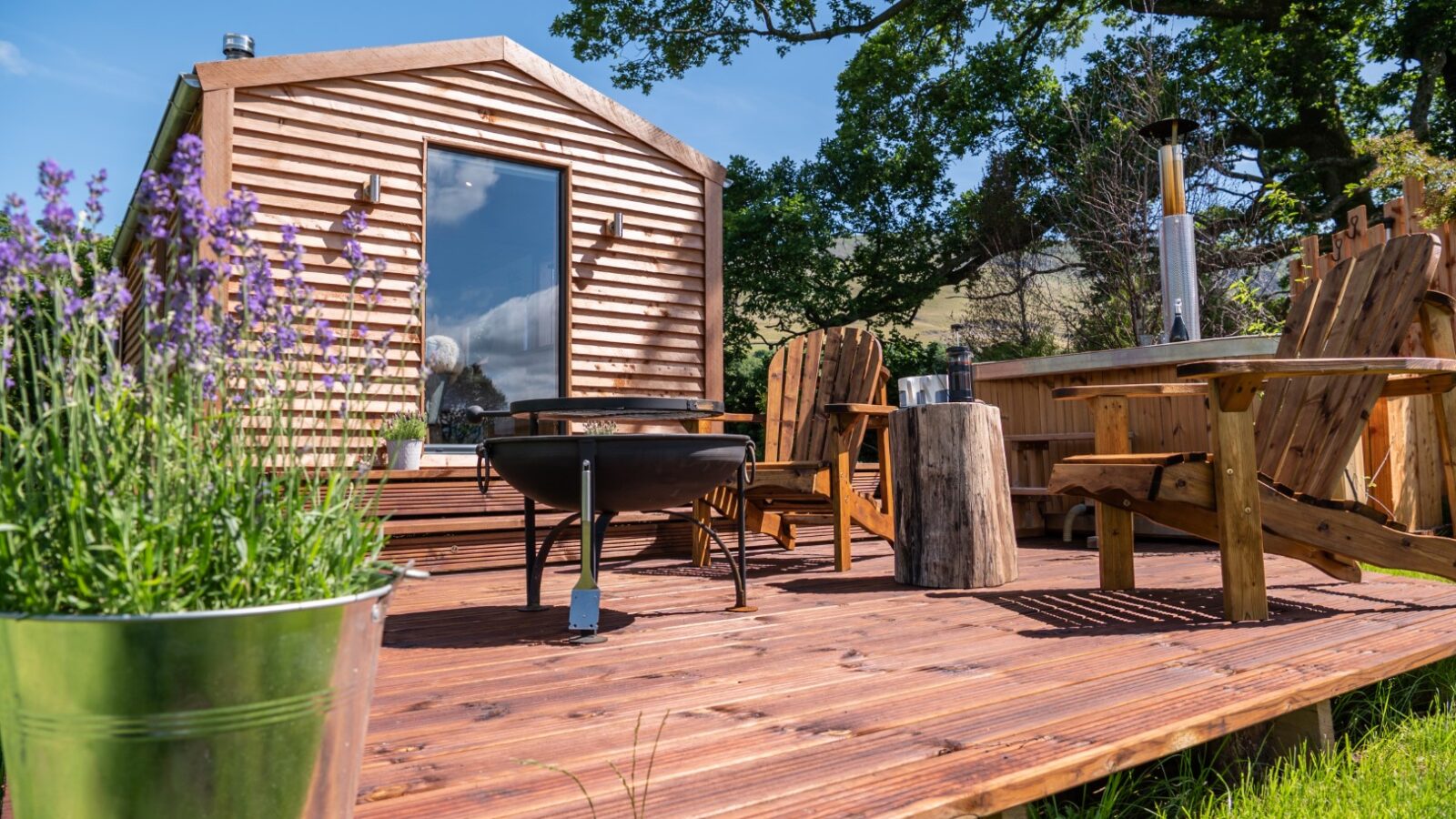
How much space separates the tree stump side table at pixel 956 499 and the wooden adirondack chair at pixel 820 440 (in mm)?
389

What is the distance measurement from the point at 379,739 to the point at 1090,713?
3.91 ft

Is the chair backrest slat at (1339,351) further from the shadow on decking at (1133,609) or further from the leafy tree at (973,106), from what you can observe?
the leafy tree at (973,106)

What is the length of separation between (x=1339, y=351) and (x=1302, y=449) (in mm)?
347

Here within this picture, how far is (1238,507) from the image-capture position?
2531 millimetres

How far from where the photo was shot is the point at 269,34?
5898 millimetres

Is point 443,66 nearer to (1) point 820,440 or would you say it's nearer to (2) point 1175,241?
(1) point 820,440

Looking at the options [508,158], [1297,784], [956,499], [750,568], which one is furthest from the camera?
[508,158]

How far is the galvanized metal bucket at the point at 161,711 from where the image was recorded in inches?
36.6

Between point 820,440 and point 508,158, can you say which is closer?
point 820,440

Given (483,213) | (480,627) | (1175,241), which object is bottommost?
(480,627)

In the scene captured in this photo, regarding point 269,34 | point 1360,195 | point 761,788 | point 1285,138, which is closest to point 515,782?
point 761,788

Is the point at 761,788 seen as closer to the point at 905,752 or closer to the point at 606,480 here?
the point at 905,752

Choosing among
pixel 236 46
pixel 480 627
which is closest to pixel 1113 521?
pixel 480 627

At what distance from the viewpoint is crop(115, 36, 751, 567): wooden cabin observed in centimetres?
505
